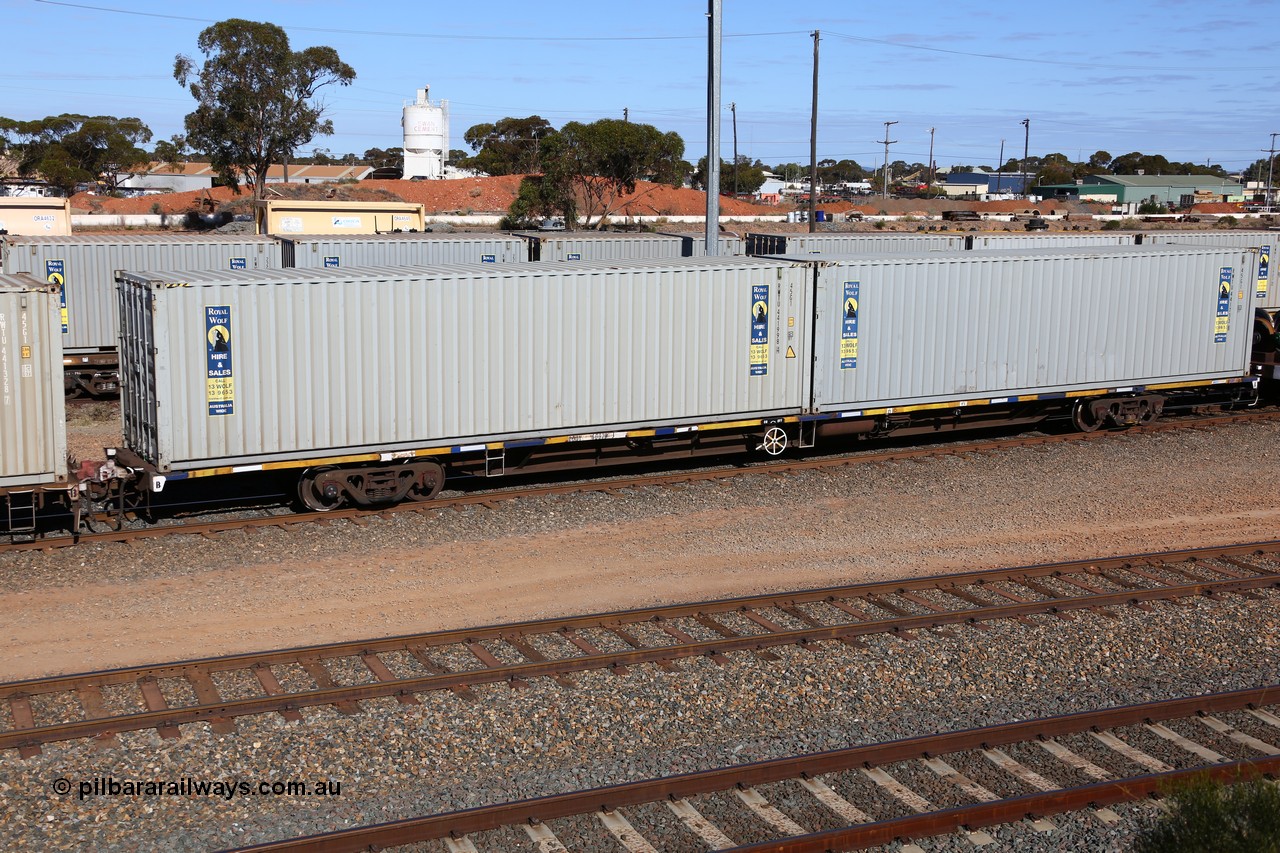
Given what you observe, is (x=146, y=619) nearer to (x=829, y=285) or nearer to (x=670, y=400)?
(x=670, y=400)

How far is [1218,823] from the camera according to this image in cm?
570

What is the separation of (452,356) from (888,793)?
351 inches

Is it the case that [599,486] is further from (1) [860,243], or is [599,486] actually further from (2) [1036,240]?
(2) [1036,240]

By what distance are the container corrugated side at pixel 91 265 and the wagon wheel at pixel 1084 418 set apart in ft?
51.3

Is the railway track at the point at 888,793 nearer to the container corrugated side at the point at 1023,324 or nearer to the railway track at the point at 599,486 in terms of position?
the railway track at the point at 599,486

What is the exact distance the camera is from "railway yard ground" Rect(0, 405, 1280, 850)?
7.81 metres

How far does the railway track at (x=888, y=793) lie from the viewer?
7.11 m

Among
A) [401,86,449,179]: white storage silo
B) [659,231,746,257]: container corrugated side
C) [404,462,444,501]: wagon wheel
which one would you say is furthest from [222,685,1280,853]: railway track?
[401,86,449,179]: white storage silo

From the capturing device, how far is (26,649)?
1042 centimetres

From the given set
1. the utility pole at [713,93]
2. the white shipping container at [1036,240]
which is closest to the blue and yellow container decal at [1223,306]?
the white shipping container at [1036,240]

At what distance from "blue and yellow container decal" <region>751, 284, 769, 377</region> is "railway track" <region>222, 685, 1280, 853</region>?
8.84 meters

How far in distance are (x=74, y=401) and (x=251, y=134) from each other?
4249 centimetres

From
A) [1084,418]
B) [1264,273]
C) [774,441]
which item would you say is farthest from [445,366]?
[1264,273]

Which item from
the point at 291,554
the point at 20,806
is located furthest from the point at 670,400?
the point at 20,806
